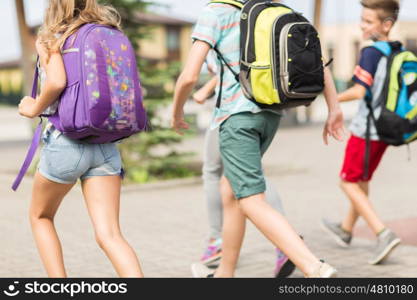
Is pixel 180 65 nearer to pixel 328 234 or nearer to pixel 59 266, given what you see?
pixel 328 234

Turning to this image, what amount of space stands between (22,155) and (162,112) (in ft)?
16.4

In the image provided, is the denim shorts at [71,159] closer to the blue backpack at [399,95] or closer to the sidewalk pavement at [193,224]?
the sidewalk pavement at [193,224]

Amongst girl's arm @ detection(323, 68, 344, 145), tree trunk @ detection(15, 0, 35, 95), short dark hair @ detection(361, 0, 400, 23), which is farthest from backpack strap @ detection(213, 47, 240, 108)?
tree trunk @ detection(15, 0, 35, 95)

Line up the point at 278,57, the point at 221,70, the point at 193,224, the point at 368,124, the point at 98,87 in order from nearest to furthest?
the point at 98,87 → the point at 278,57 → the point at 221,70 → the point at 368,124 → the point at 193,224

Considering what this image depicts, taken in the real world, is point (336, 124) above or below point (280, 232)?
above

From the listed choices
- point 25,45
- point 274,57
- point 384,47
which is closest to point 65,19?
point 274,57

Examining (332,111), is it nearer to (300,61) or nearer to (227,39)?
(300,61)

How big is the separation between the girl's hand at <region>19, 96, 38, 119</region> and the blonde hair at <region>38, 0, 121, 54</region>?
1.00ft

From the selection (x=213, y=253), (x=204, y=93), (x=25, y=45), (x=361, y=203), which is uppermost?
(x=204, y=93)

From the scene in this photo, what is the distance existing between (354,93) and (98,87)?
90.6 inches

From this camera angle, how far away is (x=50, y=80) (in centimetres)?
411

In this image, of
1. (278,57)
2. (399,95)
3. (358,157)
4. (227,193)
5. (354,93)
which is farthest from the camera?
(358,157)

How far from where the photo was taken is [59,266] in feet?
14.6

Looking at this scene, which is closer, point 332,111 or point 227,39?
point 227,39
